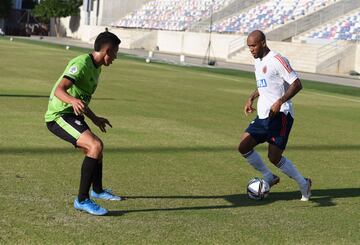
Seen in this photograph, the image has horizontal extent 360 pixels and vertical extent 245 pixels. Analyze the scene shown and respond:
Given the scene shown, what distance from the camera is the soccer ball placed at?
25.3ft

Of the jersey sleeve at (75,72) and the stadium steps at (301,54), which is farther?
the stadium steps at (301,54)

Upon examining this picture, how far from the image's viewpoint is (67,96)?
614 centimetres

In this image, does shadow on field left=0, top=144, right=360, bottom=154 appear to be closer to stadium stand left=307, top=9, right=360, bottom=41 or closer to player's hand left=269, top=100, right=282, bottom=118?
player's hand left=269, top=100, right=282, bottom=118

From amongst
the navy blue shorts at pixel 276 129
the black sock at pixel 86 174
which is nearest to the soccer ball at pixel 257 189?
the navy blue shorts at pixel 276 129

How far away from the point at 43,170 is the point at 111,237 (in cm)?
302

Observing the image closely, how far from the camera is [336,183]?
914cm

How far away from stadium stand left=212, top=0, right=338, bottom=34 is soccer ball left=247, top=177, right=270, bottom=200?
153 ft

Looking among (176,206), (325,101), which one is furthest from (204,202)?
(325,101)

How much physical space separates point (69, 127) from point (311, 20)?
47.8 m

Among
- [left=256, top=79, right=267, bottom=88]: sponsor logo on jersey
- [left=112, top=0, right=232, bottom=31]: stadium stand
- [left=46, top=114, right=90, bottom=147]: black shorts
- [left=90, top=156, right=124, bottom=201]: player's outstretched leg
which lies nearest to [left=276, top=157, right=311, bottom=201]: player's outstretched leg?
[left=256, top=79, right=267, bottom=88]: sponsor logo on jersey

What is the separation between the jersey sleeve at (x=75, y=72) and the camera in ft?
20.8

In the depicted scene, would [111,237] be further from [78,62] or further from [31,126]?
[31,126]

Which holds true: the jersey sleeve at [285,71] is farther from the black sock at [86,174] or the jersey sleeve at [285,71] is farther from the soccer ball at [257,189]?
the black sock at [86,174]

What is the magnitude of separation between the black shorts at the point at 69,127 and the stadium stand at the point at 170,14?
201 feet
